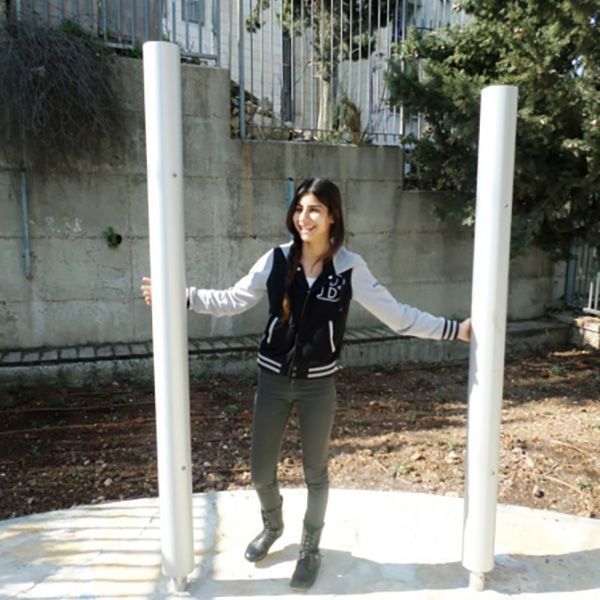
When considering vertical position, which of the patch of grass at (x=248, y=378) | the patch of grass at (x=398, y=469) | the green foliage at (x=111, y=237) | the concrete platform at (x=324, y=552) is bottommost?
the patch of grass at (x=398, y=469)

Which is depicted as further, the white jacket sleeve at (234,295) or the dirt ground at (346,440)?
the dirt ground at (346,440)

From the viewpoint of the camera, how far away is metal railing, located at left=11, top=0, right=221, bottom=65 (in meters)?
5.33

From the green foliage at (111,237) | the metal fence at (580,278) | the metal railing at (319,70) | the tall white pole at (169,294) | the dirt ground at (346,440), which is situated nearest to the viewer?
the tall white pole at (169,294)

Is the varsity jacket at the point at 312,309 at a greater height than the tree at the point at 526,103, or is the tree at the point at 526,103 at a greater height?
the tree at the point at 526,103

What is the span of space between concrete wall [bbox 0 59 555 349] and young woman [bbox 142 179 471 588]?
3.37 metres

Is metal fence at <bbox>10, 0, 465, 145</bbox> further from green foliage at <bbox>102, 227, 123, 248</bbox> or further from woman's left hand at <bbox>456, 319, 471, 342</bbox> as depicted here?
woman's left hand at <bbox>456, 319, 471, 342</bbox>

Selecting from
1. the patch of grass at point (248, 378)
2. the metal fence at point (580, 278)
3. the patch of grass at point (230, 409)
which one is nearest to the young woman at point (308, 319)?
the patch of grass at point (230, 409)

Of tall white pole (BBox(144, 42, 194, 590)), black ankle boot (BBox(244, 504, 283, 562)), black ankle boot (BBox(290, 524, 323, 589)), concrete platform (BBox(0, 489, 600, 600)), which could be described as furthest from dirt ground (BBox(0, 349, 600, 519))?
tall white pole (BBox(144, 42, 194, 590))

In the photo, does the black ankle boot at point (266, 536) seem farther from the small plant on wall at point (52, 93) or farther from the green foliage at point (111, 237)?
the small plant on wall at point (52, 93)

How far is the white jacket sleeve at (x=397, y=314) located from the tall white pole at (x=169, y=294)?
0.75 m

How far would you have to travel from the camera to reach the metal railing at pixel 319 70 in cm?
615

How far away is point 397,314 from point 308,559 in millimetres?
1164

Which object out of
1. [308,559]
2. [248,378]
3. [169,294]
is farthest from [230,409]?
[169,294]

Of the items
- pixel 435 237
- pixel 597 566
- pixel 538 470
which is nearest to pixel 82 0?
pixel 435 237
